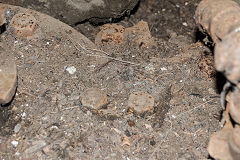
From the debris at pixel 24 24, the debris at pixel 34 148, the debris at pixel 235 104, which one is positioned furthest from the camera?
the debris at pixel 24 24

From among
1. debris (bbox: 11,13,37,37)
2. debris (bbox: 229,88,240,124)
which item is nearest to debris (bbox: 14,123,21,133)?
debris (bbox: 11,13,37,37)

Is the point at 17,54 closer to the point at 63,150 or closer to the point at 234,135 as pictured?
the point at 63,150

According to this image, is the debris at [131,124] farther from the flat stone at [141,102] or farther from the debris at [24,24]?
the debris at [24,24]

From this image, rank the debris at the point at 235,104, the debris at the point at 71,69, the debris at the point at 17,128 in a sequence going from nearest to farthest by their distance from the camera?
the debris at the point at 235,104
the debris at the point at 17,128
the debris at the point at 71,69

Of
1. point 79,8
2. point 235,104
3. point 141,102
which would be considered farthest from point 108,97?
point 235,104

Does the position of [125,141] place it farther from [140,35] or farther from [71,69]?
[140,35]

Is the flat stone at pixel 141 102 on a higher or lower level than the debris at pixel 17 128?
higher

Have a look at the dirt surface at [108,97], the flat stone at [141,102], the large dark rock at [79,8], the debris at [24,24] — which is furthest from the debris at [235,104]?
the debris at [24,24]
